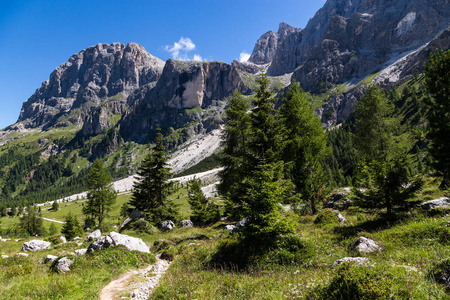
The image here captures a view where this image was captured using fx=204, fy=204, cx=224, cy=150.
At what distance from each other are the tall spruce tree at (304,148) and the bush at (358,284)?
13.6 m

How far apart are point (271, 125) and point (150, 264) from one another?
1383 centimetres

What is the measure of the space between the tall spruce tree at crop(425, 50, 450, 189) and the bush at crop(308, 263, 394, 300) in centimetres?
1451

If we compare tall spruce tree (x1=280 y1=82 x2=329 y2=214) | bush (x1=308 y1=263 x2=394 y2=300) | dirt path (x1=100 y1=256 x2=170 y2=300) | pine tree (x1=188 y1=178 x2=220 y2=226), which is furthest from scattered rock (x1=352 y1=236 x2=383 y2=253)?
pine tree (x1=188 y1=178 x2=220 y2=226)

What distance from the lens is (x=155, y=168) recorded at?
30156mm

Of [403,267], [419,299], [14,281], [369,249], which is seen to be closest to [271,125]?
[369,249]

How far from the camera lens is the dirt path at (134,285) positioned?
8.55 metres

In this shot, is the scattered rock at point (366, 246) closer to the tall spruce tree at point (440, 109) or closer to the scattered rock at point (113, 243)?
the tall spruce tree at point (440, 109)

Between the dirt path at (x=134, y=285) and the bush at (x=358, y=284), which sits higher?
the bush at (x=358, y=284)

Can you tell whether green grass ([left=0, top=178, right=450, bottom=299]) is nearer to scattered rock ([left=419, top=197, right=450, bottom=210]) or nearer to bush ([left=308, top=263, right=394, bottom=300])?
bush ([left=308, top=263, right=394, bottom=300])

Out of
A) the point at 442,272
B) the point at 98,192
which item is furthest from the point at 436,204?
the point at 98,192

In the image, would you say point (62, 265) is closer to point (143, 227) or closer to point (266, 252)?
point (266, 252)

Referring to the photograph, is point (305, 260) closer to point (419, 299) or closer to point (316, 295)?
point (316, 295)

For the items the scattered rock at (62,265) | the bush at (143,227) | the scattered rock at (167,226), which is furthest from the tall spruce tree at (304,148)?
the bush at (143,227)

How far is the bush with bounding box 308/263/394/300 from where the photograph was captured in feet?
14.7
